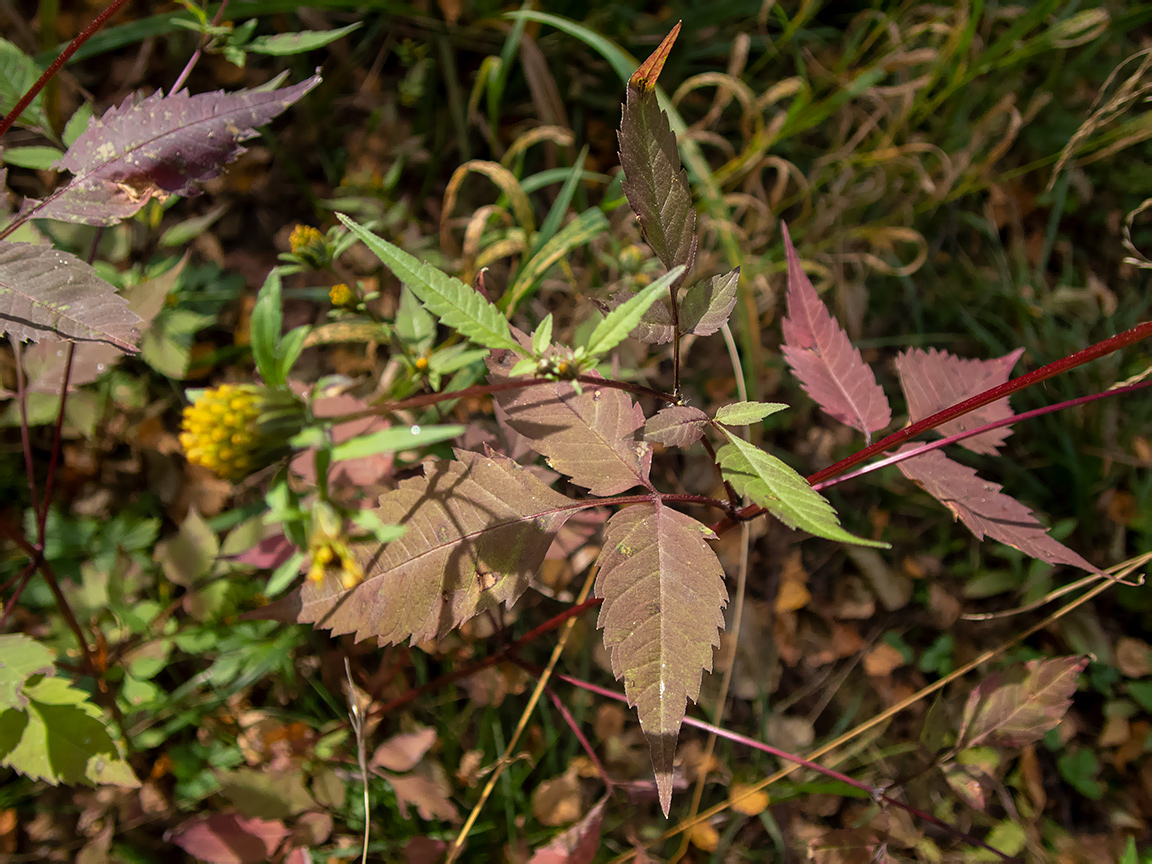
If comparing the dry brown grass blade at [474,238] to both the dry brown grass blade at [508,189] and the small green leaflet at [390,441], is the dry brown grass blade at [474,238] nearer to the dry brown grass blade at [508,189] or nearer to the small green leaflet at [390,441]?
the dry brown grass blade at [508,189]

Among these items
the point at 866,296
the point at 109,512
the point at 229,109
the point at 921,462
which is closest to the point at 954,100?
the point at 866,296

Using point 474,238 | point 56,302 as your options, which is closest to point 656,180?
point 56,302

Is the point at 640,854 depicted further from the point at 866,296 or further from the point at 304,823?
the point at 866,296

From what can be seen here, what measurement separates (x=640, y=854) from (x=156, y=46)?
96.9 inches

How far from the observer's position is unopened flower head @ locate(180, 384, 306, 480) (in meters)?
0.70

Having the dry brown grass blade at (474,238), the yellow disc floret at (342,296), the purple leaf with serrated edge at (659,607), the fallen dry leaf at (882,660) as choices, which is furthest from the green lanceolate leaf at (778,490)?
the fallen dry leaf at (882,660)

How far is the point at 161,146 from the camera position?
0.89 metres

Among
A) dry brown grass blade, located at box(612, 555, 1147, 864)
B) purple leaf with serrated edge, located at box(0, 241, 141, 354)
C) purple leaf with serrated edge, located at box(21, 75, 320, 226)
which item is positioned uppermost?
purple leaf with serrated edge, located at box(21, 75, 320, 226)

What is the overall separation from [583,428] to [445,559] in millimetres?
272

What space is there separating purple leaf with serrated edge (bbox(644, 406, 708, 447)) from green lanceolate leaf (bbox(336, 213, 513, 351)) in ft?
0.76

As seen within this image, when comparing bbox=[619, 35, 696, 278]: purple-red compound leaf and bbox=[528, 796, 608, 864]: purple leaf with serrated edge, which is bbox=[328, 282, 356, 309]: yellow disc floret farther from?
bbox=[528, 796, 608, 864]: purple leaf with serrated edge

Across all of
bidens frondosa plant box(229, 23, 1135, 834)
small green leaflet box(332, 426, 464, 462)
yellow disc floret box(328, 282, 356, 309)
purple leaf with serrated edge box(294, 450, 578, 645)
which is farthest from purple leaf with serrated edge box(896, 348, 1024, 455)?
yellow disc floret box(328, 282, 356, 309)

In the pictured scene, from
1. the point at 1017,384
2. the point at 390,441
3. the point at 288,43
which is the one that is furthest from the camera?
the point at 288,43

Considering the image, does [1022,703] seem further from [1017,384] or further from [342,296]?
[342,296]
